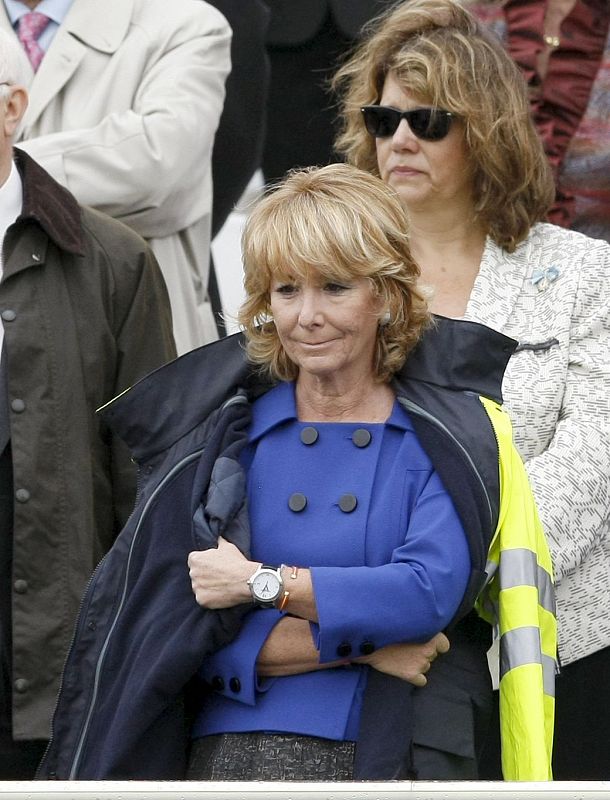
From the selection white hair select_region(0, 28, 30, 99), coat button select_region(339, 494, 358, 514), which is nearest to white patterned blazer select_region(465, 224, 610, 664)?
coat button select_region(339, 494, 358, 514)

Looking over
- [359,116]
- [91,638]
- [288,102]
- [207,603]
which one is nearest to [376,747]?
[207,603]

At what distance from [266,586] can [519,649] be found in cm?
45

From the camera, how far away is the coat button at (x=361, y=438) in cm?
315

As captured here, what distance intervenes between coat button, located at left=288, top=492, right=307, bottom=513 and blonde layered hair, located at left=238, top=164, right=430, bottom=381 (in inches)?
10.5

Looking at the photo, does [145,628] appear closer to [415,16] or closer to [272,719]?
[272,719]

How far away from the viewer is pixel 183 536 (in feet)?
10.3

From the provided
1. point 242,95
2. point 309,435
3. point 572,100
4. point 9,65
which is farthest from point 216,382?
point 242,95

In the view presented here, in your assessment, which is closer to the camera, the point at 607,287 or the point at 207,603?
the point at 207,603

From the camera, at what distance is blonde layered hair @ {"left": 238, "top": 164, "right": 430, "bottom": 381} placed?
3.10m

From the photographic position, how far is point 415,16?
417 cm

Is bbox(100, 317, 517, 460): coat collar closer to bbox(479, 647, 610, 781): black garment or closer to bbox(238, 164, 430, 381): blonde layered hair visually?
bbox(238, 164, 430, 381): blonde layered hair

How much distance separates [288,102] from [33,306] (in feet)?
5.81

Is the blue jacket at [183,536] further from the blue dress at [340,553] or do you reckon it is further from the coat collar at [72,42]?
the coat collar at [72,42]

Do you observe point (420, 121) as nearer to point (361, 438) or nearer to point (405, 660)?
point (361, 438)
